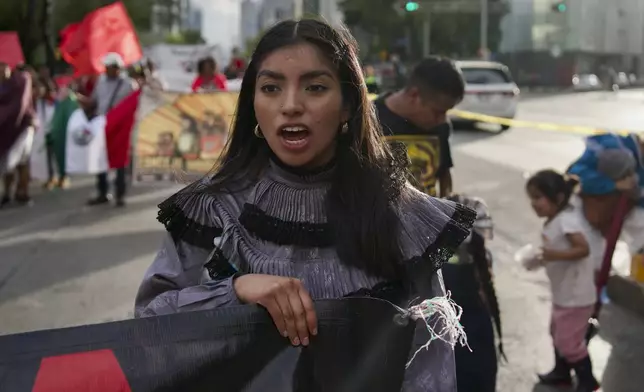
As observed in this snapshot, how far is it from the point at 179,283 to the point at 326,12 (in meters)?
9.24

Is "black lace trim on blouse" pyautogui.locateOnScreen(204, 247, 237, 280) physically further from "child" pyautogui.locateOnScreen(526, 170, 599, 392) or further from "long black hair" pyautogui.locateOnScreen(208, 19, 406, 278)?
"child" pyautogui.locateOnScreen(526, 170, 599, 392)

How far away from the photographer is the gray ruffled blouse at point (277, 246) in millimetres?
1853

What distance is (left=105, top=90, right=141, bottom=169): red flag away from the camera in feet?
33.1

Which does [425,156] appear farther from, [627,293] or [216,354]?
[216,354]

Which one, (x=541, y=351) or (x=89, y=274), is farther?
(x=89, y=274)

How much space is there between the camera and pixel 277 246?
6.21 ft

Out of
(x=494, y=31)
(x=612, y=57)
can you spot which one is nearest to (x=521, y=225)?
(x=494, y=31)

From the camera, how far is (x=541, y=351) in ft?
16.5

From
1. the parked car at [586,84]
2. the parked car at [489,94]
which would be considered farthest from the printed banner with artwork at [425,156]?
the parked car at [586,84]

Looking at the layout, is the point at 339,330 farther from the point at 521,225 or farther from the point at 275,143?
the point at 521,225

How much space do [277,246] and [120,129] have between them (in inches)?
343

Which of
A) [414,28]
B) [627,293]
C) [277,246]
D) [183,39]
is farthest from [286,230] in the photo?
[183,39]

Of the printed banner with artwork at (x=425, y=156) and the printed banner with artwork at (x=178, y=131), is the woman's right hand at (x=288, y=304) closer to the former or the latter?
the printed banner with artwork at (x=425, y=156)

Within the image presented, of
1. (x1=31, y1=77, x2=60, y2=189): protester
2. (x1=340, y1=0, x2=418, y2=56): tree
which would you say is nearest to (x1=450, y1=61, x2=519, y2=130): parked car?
(x1=31, y1=77, x2=60, y2=189): protester
